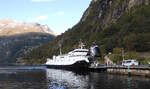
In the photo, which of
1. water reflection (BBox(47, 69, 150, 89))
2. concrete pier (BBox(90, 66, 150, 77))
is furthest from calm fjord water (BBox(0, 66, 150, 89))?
concrete pier (BBox(90, 66, 150, 77))

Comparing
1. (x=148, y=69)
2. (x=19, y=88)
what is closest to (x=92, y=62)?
(x=148, y=69)

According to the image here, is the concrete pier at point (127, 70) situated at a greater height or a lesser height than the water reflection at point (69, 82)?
greater

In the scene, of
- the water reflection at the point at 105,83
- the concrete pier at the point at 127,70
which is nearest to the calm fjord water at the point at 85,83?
the water reflection at the point at 105,83

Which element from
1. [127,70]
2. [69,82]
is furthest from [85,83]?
[127,70]

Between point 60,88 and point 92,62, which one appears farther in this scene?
point 92,62

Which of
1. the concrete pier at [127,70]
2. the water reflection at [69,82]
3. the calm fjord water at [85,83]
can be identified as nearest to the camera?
the calm fjord water at [85,83]

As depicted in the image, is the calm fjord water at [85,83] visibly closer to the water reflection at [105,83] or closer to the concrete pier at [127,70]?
the water reflection at [105,83]

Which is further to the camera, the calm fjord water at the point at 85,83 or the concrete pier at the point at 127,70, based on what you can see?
the concrete pier at the point at 127,70

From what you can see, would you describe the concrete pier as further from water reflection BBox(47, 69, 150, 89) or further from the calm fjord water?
the calm fjord water

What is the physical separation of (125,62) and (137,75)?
28072 mm

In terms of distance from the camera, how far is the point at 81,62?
183 m

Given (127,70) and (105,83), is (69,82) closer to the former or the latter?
(105,83)

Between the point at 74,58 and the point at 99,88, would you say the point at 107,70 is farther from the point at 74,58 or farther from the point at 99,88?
the point at 99,88

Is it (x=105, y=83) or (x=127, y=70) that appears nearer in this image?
(x=105, y=83)
